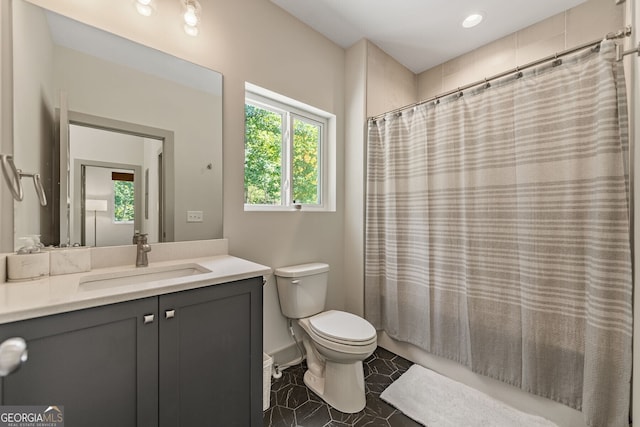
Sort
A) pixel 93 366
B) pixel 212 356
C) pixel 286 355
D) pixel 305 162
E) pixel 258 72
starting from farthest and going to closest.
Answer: pixel 305 162
pixel 286 355
pixel 258 72
pixel 212 356
pixel 93 366

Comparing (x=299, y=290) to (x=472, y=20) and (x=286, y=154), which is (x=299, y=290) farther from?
(x=472, y=20)

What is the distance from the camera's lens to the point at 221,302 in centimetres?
108

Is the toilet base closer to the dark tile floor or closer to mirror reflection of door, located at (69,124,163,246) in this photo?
the dark tile floor

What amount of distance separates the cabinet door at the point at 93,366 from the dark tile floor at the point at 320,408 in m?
→ 0.80

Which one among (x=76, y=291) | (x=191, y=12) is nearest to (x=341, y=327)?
(x=76, y=291)

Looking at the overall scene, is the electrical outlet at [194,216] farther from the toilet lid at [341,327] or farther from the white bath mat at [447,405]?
the white bath mat at [447,405]

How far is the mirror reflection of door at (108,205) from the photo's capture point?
4.03 ft

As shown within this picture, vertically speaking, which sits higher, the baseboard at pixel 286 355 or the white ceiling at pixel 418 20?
the white ceiling at pixel 418 20

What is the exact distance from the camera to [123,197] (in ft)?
4.35

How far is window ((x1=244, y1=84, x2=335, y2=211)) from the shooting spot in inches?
75.1

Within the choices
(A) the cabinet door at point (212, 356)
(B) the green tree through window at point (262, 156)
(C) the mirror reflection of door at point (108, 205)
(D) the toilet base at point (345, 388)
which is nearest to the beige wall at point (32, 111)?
(C) the mirror reflection of door at point (108, 205)

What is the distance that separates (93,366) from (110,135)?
102 cm

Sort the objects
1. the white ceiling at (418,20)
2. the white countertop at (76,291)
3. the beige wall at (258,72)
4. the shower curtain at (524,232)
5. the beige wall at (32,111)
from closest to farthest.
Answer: the white countertop at (76,291) → the beige wall at (32,111) → the shower curtain at (524,232) → the beige wall at (258,72) → the white ceiling at (418,20)

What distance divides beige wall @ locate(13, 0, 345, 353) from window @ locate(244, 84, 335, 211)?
10 cm
